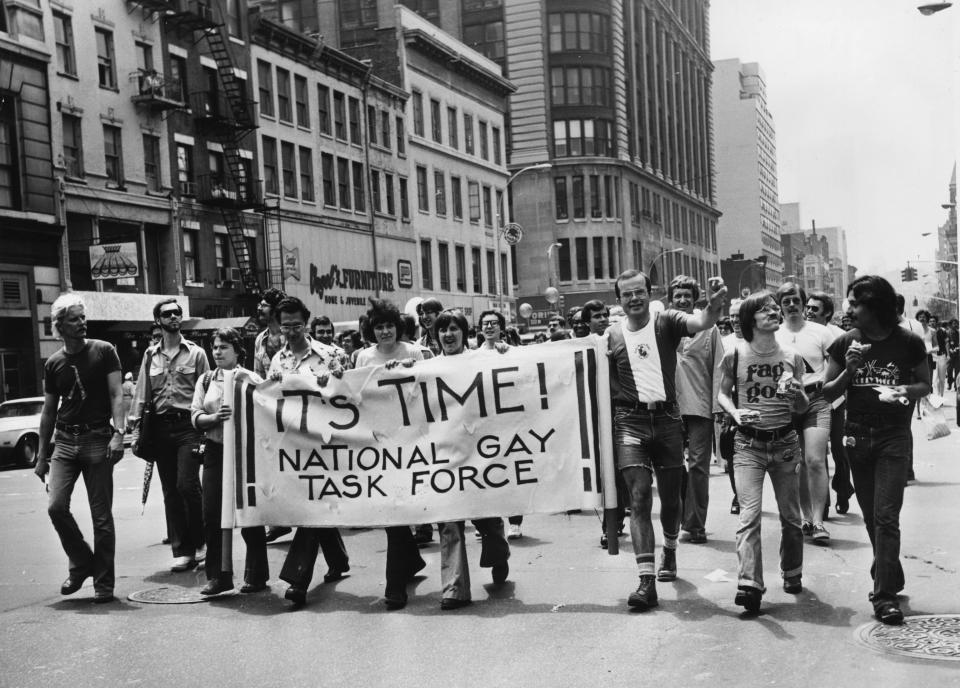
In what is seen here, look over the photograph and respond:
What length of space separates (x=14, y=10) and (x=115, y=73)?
371cm

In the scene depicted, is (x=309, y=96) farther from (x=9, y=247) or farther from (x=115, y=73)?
(x=9, y=247)

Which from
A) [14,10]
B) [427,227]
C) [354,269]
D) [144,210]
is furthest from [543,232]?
[14,10]

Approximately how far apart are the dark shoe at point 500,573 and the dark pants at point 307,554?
1191 mm

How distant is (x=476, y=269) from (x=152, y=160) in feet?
79.8

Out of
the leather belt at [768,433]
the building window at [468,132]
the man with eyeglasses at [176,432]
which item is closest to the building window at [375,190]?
the building window at [468,132]

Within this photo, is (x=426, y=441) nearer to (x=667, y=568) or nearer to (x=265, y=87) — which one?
(x=667, y=568)

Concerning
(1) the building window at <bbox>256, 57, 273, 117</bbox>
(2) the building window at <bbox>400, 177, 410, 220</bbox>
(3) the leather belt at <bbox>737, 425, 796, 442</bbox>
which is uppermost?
(1) the building window at <bbox>256, 57, 273, 117</bbox>

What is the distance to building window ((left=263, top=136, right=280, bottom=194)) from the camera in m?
38.3

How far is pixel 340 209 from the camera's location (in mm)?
43406

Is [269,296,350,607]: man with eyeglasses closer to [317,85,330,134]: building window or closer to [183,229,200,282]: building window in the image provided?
[183,229,200,282]: building window

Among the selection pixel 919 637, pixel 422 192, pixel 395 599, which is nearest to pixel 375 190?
pixel 422 192

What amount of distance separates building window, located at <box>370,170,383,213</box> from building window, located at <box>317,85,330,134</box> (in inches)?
151

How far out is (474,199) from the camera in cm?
5556

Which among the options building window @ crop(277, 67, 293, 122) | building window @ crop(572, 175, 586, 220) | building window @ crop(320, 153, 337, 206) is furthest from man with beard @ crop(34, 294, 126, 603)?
building window @ crop(572, 175, 586, 220)
